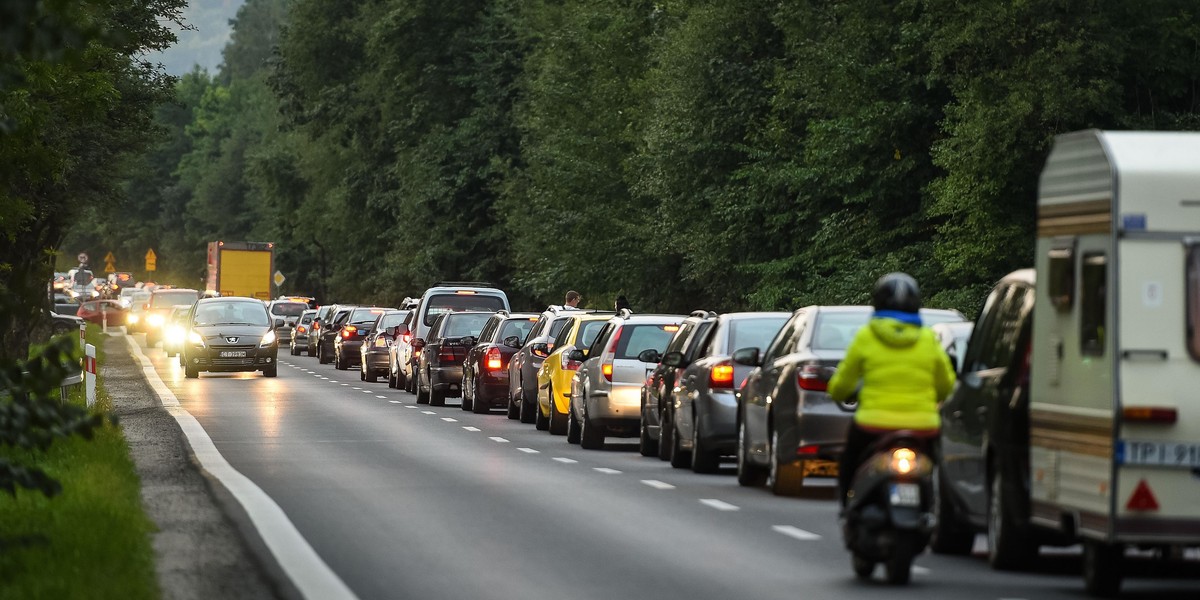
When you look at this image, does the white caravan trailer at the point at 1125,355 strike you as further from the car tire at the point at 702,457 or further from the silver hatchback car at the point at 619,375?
the silver hatchback car at the point at 619,375

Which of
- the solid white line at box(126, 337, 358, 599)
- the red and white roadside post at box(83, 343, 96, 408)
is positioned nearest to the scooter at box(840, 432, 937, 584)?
the solid white line at box(126, 337, 358, 599)

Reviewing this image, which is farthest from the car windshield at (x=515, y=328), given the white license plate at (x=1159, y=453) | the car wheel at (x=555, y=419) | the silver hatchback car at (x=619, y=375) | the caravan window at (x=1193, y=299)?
the white license plate at (x=1159, y=453)

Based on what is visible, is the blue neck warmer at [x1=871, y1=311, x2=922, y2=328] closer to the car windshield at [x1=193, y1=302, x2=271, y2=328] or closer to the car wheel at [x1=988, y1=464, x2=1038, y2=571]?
the car wheel at [x1=988, y1=464, x2=1038, y2=571]

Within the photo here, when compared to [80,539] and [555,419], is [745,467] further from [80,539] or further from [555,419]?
[555,419]

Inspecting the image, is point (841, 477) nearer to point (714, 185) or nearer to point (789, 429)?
point (789, 429)

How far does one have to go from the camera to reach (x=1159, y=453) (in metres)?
10.4

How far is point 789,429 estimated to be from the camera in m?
17.1

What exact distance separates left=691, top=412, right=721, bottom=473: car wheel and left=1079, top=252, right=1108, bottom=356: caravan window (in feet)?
31.4

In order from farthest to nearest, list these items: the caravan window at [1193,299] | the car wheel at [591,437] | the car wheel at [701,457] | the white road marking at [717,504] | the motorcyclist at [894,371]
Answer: the car wheel at [591,437] → the car wheel at [701,457] → the white road marking at [717,504] → the motorcyclist at [894,371] → the caravan window at [1193,299]

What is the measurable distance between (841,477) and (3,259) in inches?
1280

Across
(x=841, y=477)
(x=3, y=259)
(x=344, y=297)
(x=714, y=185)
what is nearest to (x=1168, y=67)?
(x=714, y=185)

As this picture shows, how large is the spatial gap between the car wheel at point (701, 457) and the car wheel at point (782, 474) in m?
2.71

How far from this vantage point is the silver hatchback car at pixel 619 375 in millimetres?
24547

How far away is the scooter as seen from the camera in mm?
11117
